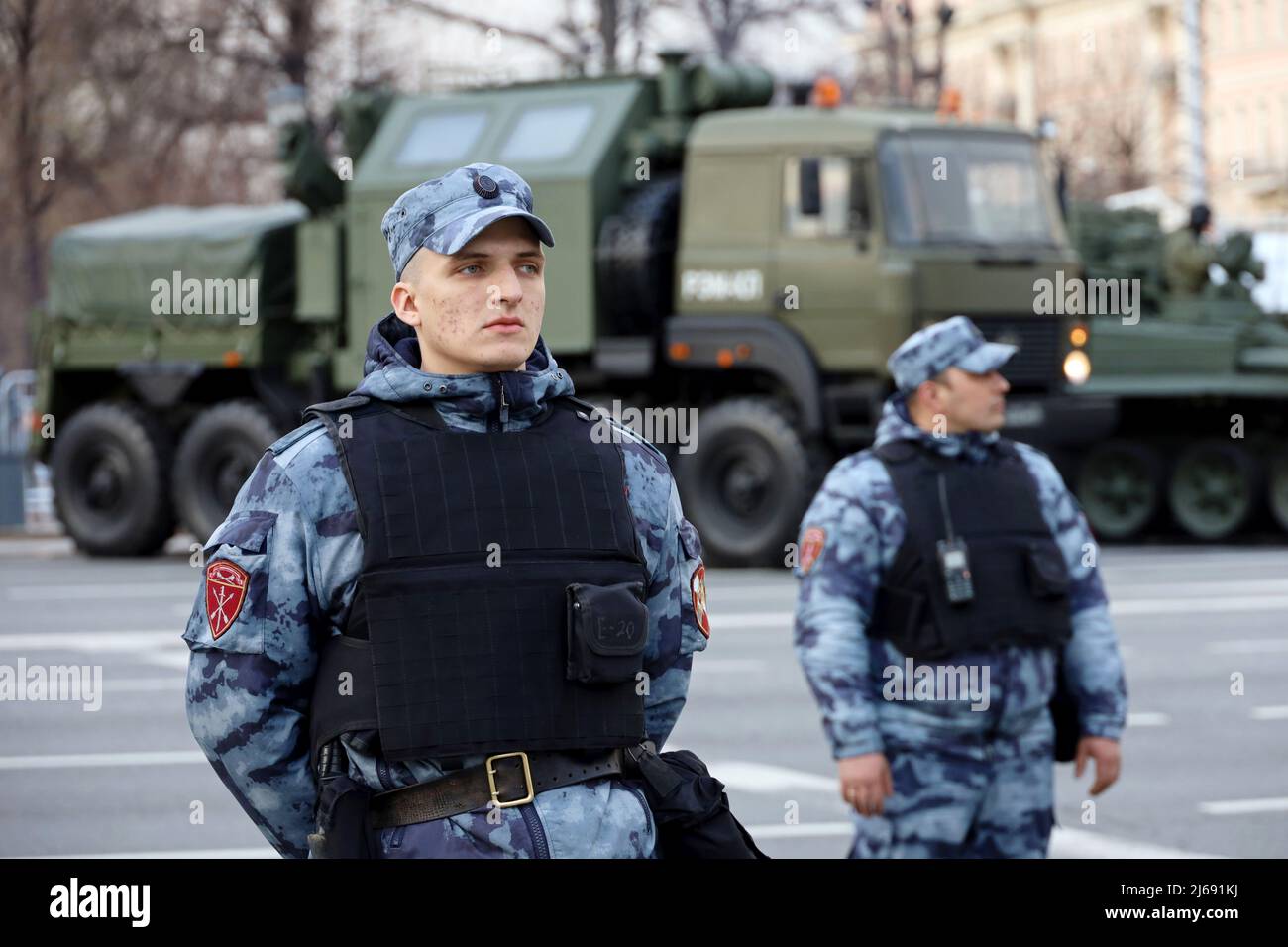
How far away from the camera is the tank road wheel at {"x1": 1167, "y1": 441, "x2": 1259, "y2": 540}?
2116 centimetres

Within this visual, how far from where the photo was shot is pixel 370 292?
20141 millimetres

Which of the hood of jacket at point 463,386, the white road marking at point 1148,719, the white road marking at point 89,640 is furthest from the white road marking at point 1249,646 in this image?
the hood of jacket at point 463,386

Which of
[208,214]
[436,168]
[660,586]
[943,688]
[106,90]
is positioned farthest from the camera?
[106,90]

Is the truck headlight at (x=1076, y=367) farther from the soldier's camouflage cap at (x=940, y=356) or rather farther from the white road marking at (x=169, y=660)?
the soldier's camouflage cap at (x=940, y=356)

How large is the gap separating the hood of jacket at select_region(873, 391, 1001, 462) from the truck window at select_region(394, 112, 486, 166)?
14164 millimetres

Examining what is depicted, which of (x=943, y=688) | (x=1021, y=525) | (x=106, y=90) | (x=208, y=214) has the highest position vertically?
(x=106, y=90)

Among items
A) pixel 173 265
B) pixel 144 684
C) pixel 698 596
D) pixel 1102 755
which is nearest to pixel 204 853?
pixel 1102 755

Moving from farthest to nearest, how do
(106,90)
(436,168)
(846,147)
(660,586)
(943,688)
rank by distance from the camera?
(106,90)
(436,168)
(846,147)
(943,688)
(660,586)

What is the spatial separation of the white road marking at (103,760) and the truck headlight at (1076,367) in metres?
10.7

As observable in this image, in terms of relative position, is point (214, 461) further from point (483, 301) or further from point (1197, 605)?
point (483, 301)

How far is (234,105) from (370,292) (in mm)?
12057

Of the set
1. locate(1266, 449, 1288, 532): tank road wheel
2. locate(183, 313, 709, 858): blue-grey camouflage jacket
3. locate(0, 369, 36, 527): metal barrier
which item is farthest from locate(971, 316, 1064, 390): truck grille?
locate(183, 313, 709, 858): blue-grey camouflage jacket

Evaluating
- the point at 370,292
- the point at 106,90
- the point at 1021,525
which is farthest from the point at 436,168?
the point at 1021,525

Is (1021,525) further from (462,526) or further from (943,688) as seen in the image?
(462,526)
